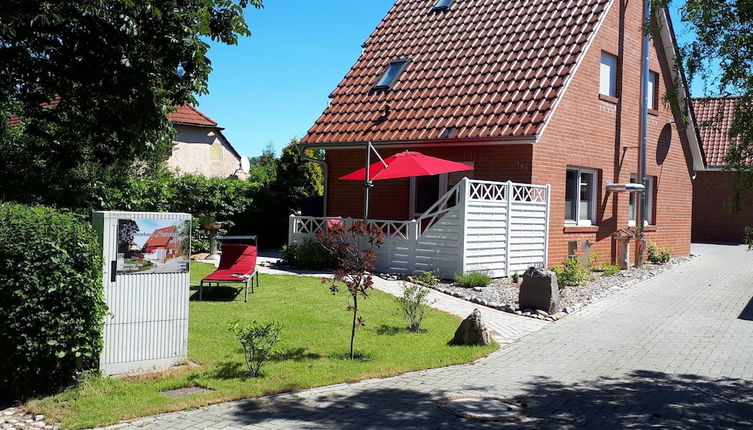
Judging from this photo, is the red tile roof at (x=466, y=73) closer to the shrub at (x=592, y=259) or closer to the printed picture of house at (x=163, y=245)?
the shrub at (x=592, y=259)

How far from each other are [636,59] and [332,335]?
1417 cm

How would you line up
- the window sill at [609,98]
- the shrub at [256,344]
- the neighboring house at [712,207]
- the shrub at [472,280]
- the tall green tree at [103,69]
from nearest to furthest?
the shrub at [256,344] < the tall green tree at [103,69] < the shrub at [472,280] < the window sill at [609,98] < the neighboring house at [712,207]

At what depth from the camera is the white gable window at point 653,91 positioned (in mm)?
20641

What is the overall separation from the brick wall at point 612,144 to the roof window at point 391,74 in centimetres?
516

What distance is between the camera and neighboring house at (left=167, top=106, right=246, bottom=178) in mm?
31156

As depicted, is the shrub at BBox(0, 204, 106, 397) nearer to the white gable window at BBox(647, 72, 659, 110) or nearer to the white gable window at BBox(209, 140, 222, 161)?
the white gable window at BBox(647, 72, 659, 110)

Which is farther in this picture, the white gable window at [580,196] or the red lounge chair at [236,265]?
the white gable window at [580,196]

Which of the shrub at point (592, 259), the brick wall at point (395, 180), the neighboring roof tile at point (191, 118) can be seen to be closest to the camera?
the brick wall at point (395, 180)

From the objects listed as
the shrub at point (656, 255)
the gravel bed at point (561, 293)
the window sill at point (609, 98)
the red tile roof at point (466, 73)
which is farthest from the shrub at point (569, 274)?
the shrub at point (656, 255)

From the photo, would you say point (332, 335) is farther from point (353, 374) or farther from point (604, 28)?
point (604, 28)

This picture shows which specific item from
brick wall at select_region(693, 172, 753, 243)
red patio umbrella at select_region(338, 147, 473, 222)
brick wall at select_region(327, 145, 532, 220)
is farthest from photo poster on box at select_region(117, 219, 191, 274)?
brick wall at select_region(693, 172, 753, 243)

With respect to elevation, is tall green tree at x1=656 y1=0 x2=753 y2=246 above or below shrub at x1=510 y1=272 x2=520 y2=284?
above

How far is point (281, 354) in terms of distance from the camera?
8.06 m

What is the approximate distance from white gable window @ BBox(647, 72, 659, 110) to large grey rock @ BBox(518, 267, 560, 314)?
36.6 feet
